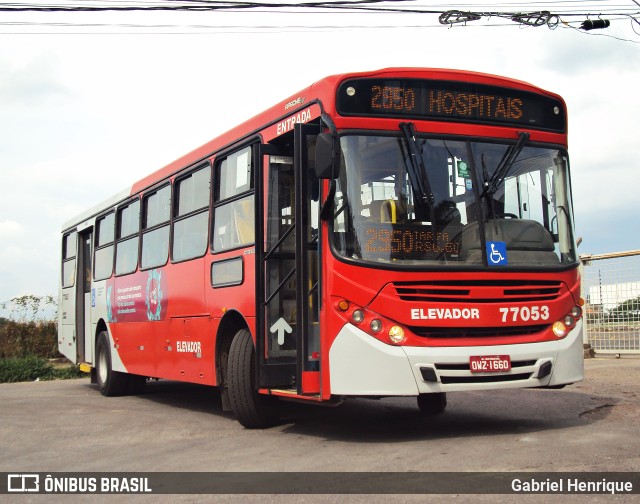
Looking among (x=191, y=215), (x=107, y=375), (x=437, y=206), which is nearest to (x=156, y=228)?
(x=191, y=215)

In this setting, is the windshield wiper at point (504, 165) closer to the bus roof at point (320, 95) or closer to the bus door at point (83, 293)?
the bus roof at point (320, 95)

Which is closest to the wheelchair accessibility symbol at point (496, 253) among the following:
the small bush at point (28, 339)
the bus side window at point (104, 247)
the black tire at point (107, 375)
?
the bus side window at point (104, 247)

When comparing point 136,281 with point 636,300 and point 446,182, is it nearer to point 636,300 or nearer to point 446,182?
point 446,182

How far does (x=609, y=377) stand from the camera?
46.4 ft

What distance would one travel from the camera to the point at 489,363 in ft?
26.0

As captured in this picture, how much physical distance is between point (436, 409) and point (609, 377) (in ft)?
16.1

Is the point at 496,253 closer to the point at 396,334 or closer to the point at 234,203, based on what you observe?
the point at 396,334

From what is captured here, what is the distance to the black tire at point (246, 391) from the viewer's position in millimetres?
9289

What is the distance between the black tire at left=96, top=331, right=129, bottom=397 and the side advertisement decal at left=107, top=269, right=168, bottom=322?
25.7 inches

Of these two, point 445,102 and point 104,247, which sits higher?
point 445,102

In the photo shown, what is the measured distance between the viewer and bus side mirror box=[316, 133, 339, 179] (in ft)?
25.8

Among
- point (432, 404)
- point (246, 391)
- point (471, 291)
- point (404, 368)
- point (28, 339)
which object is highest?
point (471, 291)

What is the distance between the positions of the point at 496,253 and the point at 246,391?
9.86ft

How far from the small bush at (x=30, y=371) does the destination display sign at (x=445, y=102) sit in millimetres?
14455
